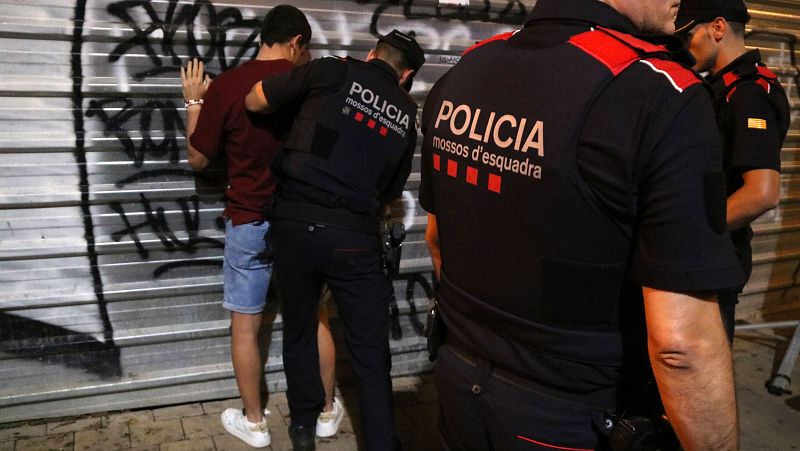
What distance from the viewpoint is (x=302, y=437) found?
3.76m

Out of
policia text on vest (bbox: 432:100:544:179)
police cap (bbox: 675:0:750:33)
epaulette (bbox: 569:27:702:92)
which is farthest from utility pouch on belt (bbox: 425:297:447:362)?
police cap (bbox: 675:0:750:33)

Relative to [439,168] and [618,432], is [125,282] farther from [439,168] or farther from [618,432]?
[618,432]

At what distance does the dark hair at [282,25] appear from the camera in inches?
142

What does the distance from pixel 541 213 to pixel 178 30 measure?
2.72 meters

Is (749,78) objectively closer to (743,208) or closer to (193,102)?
(743,208)

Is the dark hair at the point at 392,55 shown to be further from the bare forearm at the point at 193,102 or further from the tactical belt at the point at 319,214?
the bare forearm at the point at 193,102

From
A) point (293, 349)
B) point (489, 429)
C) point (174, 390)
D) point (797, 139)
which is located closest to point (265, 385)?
point (174, 390)

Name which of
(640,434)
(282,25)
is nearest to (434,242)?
A: (640,434)

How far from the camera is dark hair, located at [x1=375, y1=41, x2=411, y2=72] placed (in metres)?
3.50

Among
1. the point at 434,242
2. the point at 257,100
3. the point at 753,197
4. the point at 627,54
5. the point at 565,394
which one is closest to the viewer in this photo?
the point at 627,54

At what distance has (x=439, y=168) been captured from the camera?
2059mm

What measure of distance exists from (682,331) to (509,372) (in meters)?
0.47

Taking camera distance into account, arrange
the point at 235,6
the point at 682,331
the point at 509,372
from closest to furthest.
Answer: the point at 682,331
the point at 509,372
the point at 235,6

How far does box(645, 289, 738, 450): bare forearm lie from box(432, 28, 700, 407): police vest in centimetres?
15
